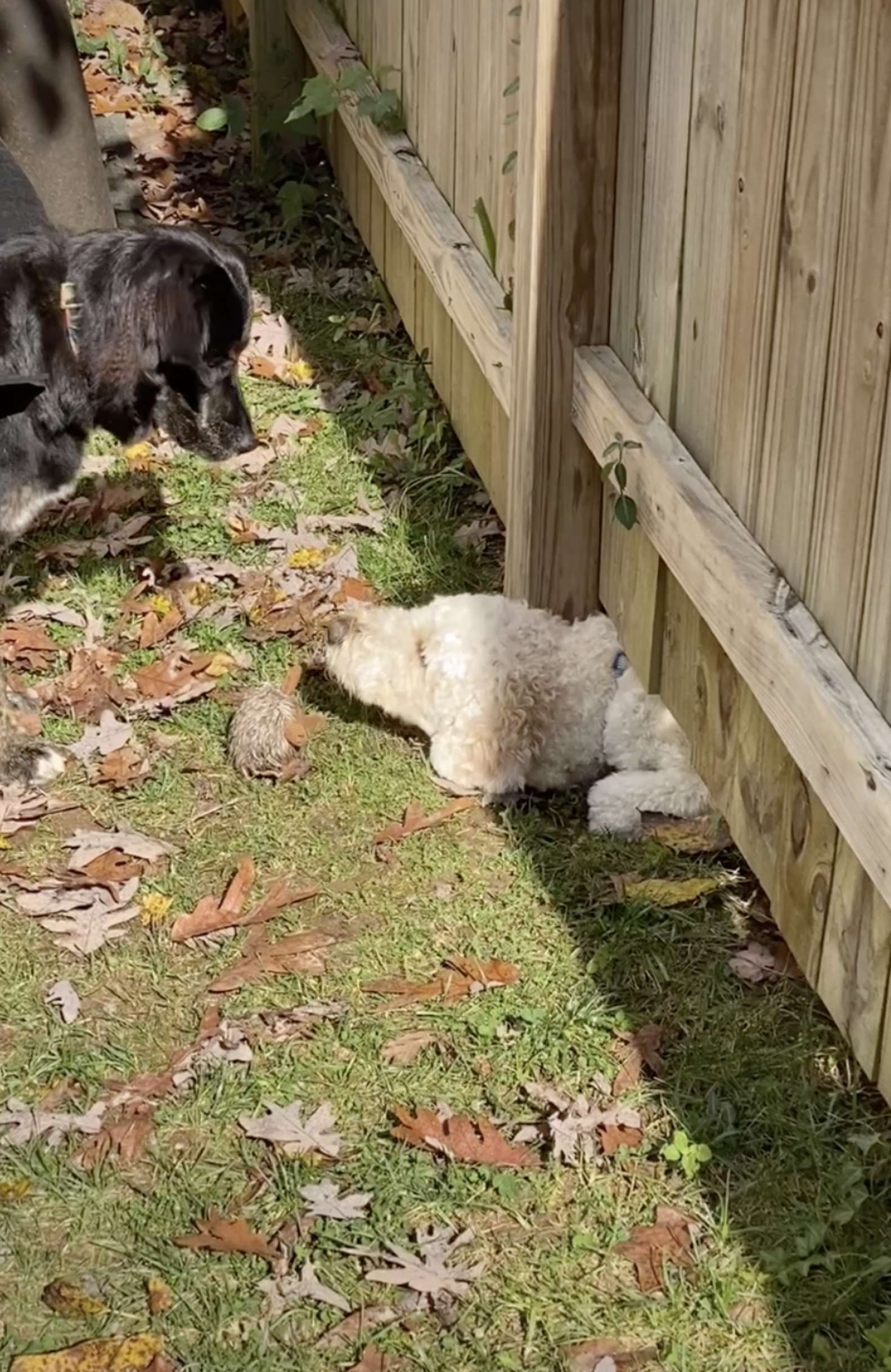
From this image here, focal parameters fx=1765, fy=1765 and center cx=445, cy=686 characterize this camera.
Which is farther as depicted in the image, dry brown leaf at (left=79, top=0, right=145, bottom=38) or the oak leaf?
dry brown leaf at (left=79, top=0, right=145, bottom=38)

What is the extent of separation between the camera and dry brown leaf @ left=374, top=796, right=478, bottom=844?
4.25m

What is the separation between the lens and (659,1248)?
3.07m

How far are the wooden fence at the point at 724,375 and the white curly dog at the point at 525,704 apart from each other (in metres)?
0.14

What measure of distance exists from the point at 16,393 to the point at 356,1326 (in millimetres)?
2286

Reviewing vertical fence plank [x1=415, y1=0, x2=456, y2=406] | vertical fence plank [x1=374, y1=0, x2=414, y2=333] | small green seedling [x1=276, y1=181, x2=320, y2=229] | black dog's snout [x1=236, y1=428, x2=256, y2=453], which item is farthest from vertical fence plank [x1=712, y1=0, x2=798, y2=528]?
small green seedling [x1=276, y1=181, x2=320, y2=229]

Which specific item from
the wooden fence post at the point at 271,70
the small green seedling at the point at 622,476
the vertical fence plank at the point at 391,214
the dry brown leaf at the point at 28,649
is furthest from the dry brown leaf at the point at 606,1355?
the wooden fence post at the point at 271,70

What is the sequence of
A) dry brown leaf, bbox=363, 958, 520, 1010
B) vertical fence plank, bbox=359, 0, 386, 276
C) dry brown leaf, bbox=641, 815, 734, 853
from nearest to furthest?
dry brown leaf, bbox=363, 958, 520, 1010 → dry brown leaf, bbox=641, 815, 734, 853 → vertical fence plank, bbox=359, 0, 386, 276

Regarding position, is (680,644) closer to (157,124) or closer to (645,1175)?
(645,1175)

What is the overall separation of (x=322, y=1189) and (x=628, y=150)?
2453 millimetres

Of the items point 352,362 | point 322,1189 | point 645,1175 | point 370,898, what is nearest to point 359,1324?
point 322,1189

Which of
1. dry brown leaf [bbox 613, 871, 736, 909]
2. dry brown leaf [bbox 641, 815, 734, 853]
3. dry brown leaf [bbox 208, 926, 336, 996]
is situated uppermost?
dry brown leaf [bbox 641, 815, 734, 853]

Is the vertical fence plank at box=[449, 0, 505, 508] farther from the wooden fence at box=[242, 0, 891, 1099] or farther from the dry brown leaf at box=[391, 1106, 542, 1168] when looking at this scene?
the dry brown leaf at box=[391, 1106, 542, 1168]

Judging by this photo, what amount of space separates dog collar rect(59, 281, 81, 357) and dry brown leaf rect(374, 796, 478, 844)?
154 cm

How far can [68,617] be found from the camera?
5.32m
